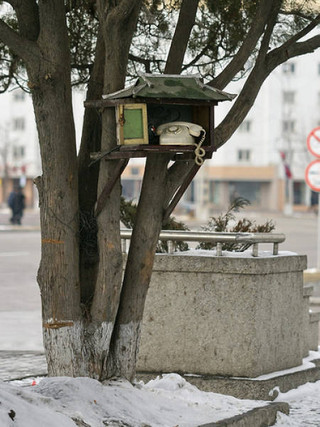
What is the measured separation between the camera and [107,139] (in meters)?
6.69

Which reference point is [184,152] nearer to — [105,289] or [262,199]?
[105,289]

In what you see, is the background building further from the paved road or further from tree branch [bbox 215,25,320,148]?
tree branch [bbox 215,25,320,148]

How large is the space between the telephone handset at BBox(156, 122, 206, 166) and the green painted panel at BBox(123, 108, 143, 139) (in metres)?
0.13

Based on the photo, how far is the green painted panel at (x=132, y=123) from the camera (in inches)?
252

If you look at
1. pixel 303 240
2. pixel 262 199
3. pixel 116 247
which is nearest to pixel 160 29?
pixel 116 247

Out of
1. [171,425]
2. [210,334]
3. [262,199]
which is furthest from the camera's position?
[262,199]

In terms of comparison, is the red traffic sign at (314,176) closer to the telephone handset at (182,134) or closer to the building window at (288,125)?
the telephone handset at (182,134)

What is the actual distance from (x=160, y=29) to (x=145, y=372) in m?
2.78

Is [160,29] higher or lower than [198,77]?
higher

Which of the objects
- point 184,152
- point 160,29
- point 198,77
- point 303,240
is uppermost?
point 160,29

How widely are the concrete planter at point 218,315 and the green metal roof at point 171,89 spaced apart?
2053 millimetres

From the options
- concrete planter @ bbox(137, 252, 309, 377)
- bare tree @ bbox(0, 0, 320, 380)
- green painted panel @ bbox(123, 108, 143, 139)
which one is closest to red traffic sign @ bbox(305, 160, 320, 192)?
concrete planter @ bbox(137, 252, 309, 377)

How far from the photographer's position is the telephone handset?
6402mm

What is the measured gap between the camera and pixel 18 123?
294 ft
